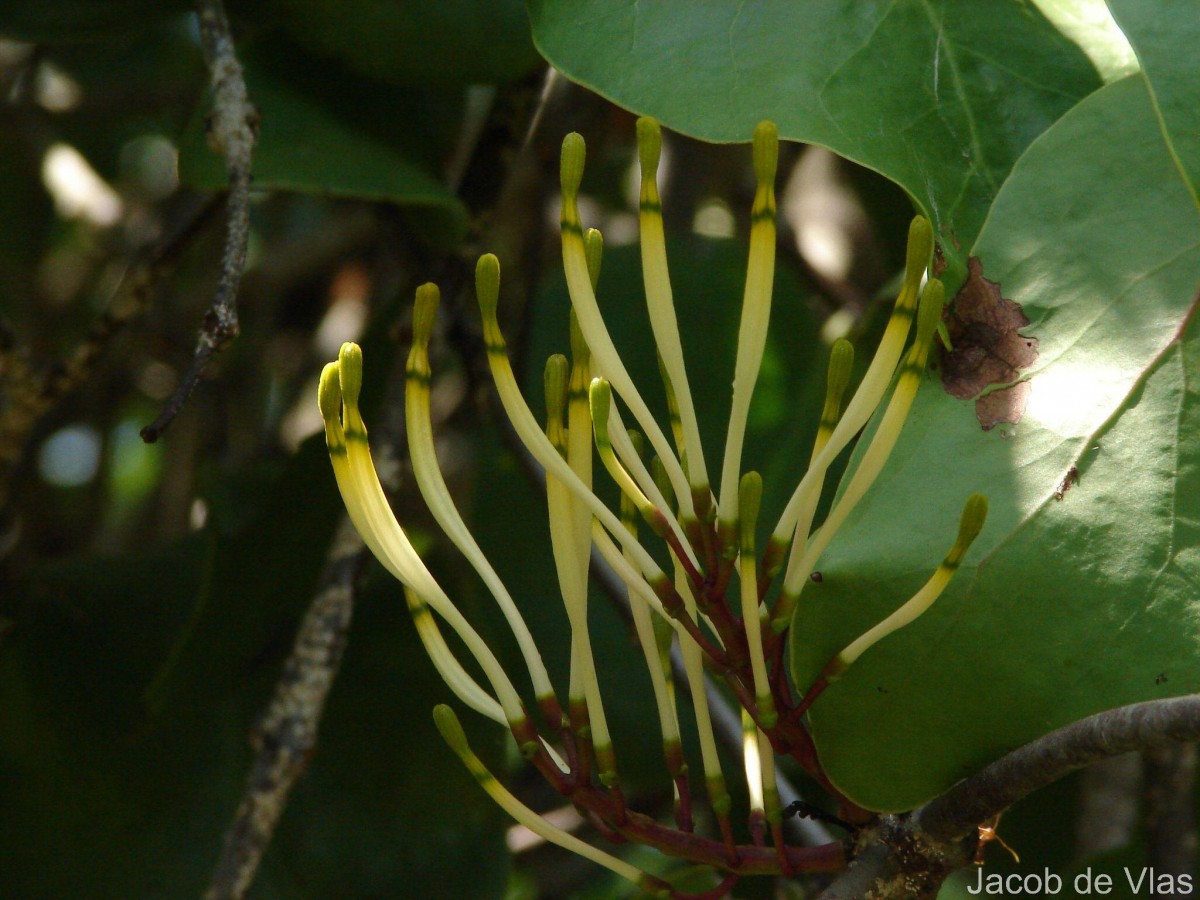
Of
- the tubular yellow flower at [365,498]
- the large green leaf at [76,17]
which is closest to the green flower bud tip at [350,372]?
the tubular yellow flower at [365,498]

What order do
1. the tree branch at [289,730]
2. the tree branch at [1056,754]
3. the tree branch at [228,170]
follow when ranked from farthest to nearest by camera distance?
1. the tree branch at [289,730]
2. the tree branch at [228,170]
3. the tree branch at [1056,754]

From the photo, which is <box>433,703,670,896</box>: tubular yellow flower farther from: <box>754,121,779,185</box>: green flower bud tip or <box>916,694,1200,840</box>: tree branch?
<box>754,121,779,185</box>: green flower bud tip

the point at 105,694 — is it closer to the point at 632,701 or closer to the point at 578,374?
the point at 632,701

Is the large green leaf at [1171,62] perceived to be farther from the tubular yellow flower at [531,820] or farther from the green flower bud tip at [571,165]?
the tubular yellow flower at [531,820]

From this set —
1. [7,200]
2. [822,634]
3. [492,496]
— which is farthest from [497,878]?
[7,200]

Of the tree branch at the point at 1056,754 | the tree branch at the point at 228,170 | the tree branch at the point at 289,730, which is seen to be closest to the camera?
the tree branch at the point at 1056,754
